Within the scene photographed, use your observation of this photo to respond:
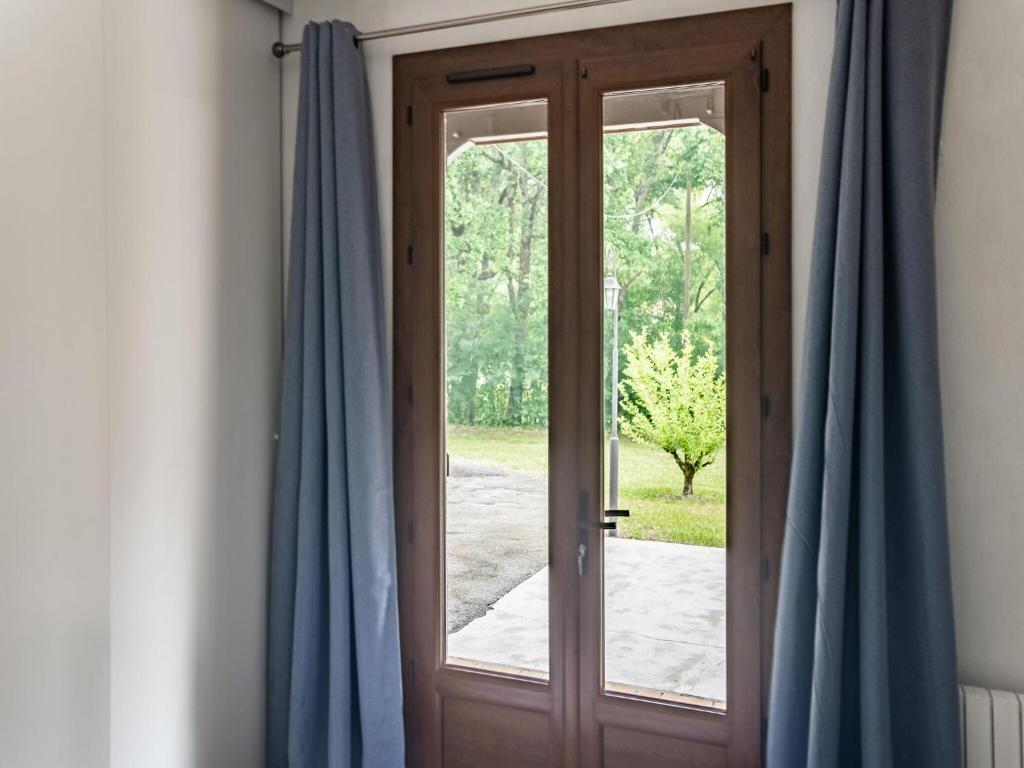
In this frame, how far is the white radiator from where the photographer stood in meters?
1.79

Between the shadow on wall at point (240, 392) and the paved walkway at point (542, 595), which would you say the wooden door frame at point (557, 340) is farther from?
the shadow on wall at point (240, 392)

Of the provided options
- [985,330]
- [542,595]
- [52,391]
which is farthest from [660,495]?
[52,391]

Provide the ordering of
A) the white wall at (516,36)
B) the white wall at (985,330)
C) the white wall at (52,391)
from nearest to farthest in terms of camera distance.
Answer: the white wall at (52,391)
the white wall at (985,330)
the white wall at (516,36)

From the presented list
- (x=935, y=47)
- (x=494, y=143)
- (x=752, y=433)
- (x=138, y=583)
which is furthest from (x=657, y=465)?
(x=138, y=583)

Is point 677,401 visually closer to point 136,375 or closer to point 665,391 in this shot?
point 665,391

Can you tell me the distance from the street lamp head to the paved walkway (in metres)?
0.52

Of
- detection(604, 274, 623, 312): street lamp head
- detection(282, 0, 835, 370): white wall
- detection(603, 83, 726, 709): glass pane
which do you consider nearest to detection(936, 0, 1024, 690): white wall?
detection(282, 0, 835, 370): white wall

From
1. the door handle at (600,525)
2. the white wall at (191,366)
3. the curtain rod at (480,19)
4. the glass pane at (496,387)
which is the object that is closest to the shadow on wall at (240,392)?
the white wall at (191,366)

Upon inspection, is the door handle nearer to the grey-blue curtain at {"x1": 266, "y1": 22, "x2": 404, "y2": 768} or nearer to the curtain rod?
the grey-blue curtain at {"x1": 266, "y1": 22, "x2": 404, "y2": 768}

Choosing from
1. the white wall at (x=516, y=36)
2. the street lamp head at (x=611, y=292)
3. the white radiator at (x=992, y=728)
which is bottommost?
the white radiator at (x=992, y=728)

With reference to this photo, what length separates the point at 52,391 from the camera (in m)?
1.82

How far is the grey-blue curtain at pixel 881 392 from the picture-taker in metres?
1.79

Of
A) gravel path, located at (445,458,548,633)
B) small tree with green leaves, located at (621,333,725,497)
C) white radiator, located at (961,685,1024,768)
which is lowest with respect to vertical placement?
white radiator, located at (961,685,1024,768)

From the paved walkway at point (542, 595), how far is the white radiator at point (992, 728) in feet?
1.82
